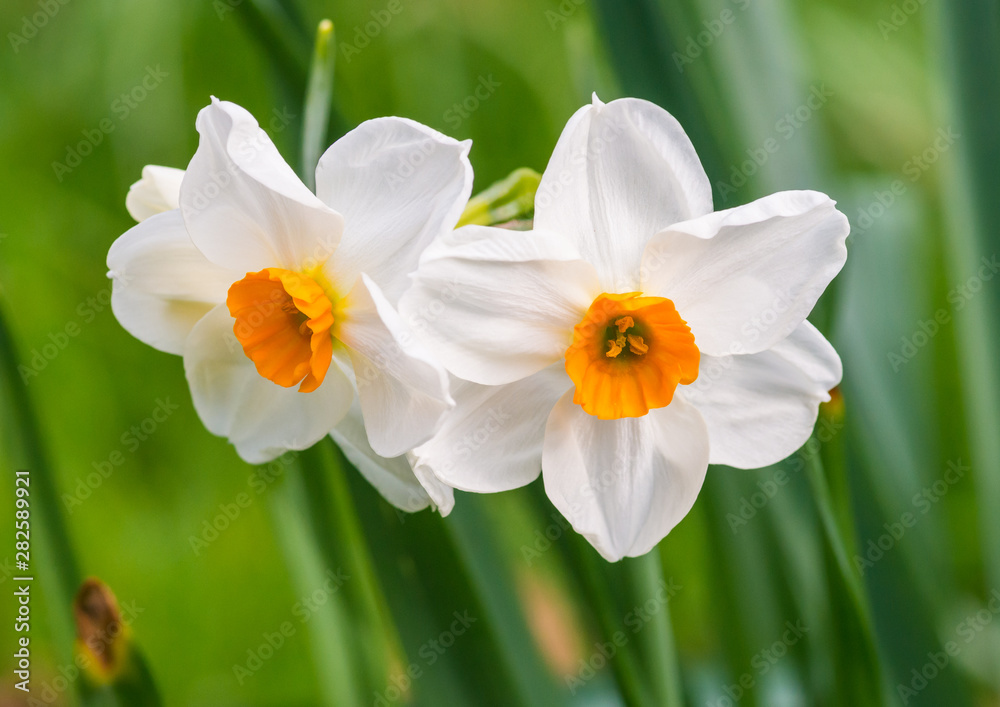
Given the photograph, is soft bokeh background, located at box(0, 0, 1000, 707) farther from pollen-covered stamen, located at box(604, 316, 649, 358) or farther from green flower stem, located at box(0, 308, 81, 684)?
pollen-covered stamen, located at box(604, 316, 649, 358)

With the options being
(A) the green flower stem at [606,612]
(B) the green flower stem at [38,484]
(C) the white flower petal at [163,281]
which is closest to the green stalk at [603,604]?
(A) the green flower stem at [606,612]

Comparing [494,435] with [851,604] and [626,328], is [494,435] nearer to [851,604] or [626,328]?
[626,328]

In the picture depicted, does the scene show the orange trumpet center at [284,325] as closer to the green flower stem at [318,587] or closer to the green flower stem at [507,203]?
the green flower stem at [507,203]

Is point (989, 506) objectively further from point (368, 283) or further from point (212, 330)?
point (212, 330)

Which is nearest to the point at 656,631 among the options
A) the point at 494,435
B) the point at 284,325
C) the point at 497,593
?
the point at 497,593

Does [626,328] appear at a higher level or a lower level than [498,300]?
lower

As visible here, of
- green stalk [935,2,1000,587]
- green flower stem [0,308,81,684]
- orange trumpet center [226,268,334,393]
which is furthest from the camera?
green stalk [935,2,1000,587]

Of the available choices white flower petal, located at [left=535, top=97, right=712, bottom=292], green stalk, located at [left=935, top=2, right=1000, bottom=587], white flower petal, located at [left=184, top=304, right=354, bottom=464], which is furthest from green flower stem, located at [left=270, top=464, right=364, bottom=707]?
green stalk, located at [left=935, top=2, right=1000, bottom=587]
